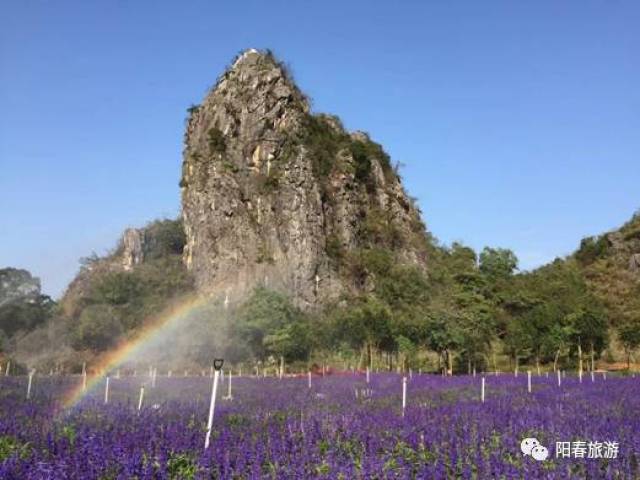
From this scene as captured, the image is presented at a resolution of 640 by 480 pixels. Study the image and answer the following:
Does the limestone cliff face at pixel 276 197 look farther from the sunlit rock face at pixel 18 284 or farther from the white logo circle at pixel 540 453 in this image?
the white logo circle at pixel 540 453

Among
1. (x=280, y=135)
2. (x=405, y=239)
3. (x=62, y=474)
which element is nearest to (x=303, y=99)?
(x=280, y=135)

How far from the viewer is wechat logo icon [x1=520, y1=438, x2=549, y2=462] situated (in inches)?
305

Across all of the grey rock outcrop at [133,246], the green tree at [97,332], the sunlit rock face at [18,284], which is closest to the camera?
the green tree at [97,332]

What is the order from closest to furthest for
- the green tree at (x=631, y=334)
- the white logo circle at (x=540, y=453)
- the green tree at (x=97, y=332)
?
the white logo circle at (x=540, y=453) < the green tree at (x=631, y=334) < the green tree at (x=97, y=332)

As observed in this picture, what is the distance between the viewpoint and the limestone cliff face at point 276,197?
5700 cm

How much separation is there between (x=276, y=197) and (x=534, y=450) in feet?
173

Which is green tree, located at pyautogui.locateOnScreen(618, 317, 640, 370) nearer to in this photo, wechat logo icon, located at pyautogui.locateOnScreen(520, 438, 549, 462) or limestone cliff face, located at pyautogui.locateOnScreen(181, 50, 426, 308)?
limestone cliff face, located at pyautogui.locateOnScreen(181, 50, 426, 308)

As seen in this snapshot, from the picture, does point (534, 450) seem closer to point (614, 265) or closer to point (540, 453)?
point (540, 453)

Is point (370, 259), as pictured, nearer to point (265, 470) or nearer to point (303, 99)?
point (303, 99)

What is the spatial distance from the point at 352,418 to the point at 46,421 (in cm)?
523

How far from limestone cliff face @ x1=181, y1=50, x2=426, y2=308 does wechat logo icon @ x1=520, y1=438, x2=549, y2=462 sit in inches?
1838

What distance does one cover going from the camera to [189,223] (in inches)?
2420

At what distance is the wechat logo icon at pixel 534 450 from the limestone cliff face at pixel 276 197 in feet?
153

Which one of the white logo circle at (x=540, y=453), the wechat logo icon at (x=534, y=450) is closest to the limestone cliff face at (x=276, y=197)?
the wechat logo icon at (x=534, y=450)
